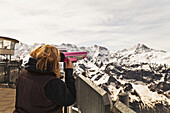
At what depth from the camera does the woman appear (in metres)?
1.39

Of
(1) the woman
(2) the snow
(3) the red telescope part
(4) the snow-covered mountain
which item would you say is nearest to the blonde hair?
(1) the woman

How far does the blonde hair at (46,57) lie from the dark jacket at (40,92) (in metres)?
0.05

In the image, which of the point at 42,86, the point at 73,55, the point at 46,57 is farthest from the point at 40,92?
the point at 73,55

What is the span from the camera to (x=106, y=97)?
2.40 metres

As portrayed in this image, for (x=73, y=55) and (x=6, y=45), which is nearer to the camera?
(x=73, y=55)

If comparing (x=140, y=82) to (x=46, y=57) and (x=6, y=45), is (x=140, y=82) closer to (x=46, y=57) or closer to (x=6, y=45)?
(x=6, y=45)

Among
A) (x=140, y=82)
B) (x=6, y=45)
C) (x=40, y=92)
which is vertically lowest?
(x=140, y=82)

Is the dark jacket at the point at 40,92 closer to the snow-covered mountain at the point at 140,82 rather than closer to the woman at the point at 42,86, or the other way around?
the woman at the point at 42,86

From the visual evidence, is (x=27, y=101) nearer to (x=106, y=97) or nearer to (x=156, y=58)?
(x=106, y=97)

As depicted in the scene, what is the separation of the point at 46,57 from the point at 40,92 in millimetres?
383

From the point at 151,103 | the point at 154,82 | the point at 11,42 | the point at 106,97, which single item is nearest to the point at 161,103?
the point at 151,103

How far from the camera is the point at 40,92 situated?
4.60 ft

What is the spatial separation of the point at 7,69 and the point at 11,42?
1176 centimetres

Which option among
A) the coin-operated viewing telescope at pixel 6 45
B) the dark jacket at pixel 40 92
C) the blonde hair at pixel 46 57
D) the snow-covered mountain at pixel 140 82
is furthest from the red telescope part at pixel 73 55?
the snow-covered mountain at pixel 140 82
